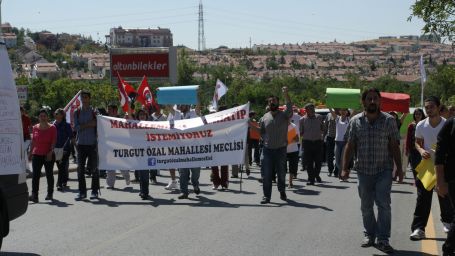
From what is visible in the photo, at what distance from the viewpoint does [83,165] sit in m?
14.7

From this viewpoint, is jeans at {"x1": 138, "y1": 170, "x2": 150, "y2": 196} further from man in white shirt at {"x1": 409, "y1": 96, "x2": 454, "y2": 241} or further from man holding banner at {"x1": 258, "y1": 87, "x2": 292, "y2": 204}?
man in white shirt at {"x1": 409, "y1": 96, "x2": 454, "y2": 241}

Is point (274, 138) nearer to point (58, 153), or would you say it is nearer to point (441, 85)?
point (58, 153)

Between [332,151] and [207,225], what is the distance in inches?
402

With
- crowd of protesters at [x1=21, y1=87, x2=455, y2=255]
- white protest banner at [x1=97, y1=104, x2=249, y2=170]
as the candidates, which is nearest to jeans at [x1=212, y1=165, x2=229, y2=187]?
crowd of protesters at [x1=21, y1=87, x2=455, y2=255]

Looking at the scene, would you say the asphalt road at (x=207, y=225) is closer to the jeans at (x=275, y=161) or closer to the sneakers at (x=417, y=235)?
the sneakers at (x=417, y=235)

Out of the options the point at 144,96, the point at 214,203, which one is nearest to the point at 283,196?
the point at 214,203

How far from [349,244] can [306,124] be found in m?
9.16

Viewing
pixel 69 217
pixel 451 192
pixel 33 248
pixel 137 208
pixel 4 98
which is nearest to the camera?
pixel 451 192

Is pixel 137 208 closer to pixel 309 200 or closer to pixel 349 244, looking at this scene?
pixel 309 200

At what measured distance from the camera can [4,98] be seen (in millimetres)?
8867

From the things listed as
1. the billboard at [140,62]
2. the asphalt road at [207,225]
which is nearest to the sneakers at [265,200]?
the asphalt road at [207,225]

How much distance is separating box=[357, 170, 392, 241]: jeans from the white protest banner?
5875 mm

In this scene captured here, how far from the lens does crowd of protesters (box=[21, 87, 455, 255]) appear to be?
9.20 metres

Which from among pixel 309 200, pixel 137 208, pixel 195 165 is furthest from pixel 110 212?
pixel 309 200
